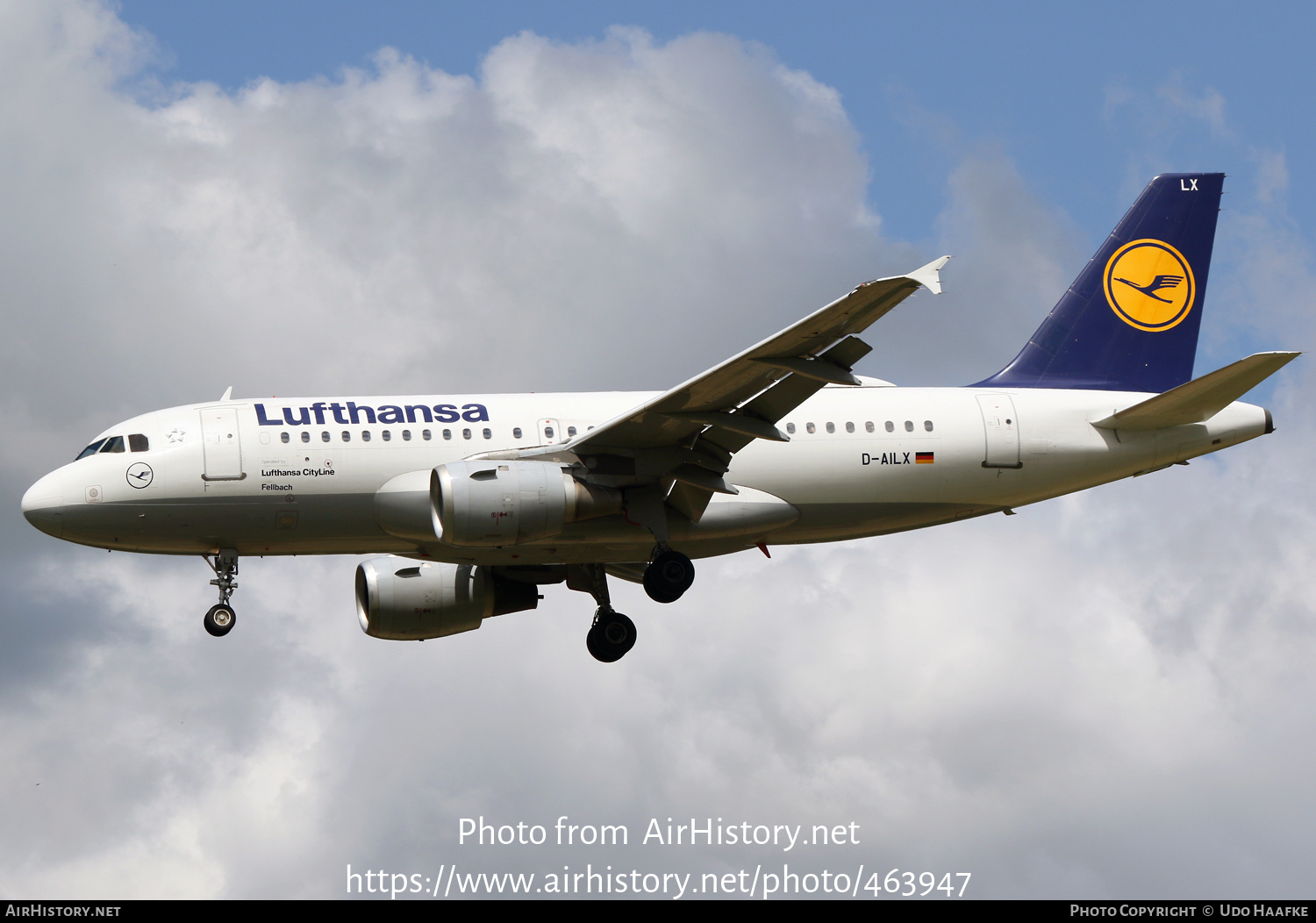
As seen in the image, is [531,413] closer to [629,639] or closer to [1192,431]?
[629,639]

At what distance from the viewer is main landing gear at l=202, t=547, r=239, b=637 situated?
28891 mm

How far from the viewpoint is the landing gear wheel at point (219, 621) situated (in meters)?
28.8

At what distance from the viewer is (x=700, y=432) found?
1094 inches

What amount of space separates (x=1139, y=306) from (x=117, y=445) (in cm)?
2116

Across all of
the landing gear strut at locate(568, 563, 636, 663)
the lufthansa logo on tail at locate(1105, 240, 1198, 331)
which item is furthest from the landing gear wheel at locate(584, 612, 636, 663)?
the lufthansa logo on tail at locate(1105, 240, 1198, 331)

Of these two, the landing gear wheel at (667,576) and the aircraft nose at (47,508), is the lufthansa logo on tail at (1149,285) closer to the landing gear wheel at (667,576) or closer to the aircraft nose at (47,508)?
the landing gear wheel at (667,576)

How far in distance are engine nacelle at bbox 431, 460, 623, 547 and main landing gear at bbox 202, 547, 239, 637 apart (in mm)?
4430

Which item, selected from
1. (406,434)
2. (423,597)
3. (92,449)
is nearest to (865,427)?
(406,434)

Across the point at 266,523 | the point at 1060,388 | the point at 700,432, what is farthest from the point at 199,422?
the point at 1060,388

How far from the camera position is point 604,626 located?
32.2 metres

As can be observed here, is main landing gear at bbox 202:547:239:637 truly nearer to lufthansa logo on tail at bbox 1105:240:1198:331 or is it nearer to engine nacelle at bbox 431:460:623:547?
engine nacelle at bbox 431:460:623:547

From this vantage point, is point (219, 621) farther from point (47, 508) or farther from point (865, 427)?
point (865, 427)

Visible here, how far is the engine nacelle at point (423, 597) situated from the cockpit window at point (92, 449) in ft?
20.0

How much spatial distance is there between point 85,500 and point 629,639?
10855 millimetres
